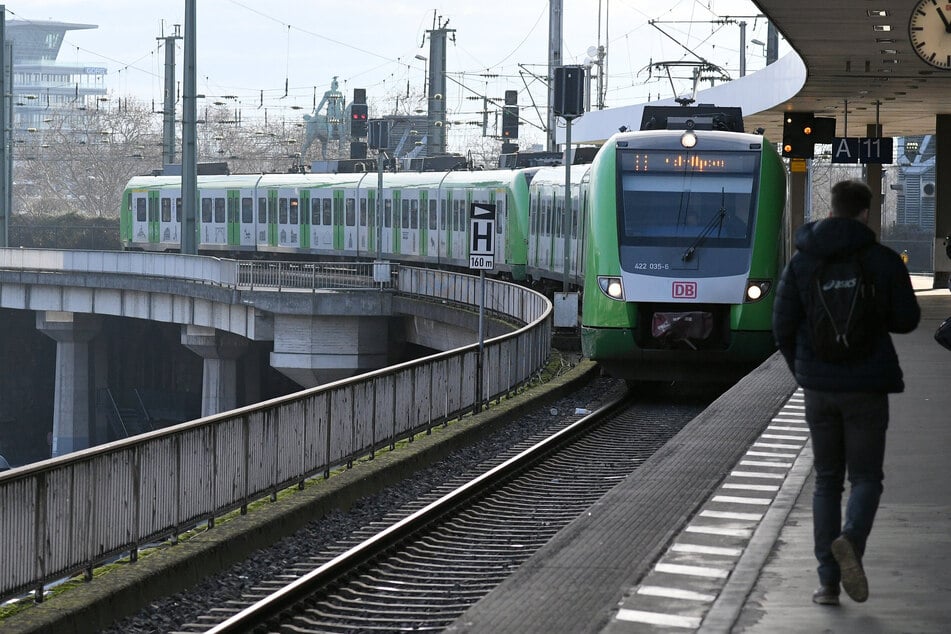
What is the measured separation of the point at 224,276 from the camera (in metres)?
45.9

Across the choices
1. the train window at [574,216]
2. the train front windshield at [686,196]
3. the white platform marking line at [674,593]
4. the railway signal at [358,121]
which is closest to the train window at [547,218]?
the train window at [574,216]

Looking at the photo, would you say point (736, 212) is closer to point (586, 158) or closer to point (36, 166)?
point (586, 158)

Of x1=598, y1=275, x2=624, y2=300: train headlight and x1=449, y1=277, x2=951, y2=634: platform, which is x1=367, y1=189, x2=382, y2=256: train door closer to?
x1=598, y1=275, x2=624, y2=300: train headlight

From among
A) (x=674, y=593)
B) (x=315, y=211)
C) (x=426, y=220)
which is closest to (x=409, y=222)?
(x=426, y=220)

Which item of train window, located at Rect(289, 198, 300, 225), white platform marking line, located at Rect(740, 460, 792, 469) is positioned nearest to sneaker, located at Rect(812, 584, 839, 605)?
white platform marking line, located at Rect(740, 460, 792, 469)

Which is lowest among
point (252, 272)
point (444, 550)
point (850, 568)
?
point (444, 550)

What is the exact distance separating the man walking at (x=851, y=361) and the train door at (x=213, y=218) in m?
57.5

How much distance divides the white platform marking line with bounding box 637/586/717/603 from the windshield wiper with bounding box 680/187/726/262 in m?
11.6

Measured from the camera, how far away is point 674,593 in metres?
A: 7.98

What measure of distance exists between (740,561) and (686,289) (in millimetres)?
11141

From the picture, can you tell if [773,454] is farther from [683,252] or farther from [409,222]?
[409,222]

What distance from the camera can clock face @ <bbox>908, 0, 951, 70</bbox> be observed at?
16.6m

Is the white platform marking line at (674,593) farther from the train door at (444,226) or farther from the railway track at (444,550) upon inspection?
the train door at (444,226)

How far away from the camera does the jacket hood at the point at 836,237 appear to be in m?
6.97
